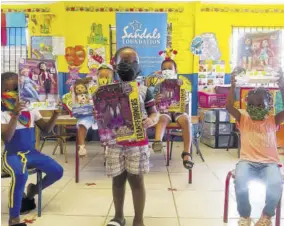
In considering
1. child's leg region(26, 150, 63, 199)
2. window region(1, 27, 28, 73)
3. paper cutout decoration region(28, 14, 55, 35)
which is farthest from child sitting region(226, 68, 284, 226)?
window region(1, 27, 28, 73)

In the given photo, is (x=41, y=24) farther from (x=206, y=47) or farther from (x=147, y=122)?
(x=147, y=122)

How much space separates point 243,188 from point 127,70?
1.09 meters

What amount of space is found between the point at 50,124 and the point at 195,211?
4.64 ft

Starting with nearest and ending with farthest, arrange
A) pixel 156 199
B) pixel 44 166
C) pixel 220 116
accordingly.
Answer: pixel 44 166, pixel 156 199, pixel 220 116

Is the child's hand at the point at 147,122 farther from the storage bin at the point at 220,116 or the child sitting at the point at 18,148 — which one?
the storage bin at the point at 220,116

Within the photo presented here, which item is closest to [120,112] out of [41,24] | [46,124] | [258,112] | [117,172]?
[117,172]

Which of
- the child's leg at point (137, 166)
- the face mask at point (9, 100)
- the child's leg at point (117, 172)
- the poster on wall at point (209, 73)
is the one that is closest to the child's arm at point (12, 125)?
the face mask at point (9, 100)

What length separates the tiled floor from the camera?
290 cm

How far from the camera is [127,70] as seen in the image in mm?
2420

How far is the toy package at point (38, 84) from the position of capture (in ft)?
8.63

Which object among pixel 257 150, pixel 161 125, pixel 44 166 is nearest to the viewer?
pixel 257 150

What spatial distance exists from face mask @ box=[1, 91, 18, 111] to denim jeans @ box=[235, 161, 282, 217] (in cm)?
170

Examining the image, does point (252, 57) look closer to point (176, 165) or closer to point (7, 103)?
point (7, 103)

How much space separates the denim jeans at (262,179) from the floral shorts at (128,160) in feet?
2.08
